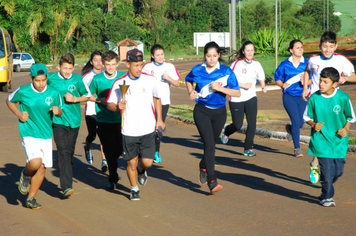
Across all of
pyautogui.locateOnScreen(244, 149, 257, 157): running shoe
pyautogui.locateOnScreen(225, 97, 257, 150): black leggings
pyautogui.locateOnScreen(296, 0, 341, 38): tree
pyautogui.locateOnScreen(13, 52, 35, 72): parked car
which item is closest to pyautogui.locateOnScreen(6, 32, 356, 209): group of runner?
pyautogui.locateOnScreen(225, 97, 257, 150): black leggings

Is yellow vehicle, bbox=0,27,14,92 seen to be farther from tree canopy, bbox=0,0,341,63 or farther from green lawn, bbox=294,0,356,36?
green lawn, bbox=294,0,356,36

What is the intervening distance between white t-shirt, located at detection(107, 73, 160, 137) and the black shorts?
0.20 ft

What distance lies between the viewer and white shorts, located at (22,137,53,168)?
6871 millimetres

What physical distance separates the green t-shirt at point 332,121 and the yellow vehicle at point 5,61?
22.2 m

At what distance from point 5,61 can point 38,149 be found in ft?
71.1

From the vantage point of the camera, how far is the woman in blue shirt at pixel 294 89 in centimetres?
1014

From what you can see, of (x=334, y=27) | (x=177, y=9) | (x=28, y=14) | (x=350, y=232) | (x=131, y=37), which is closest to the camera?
(x=350, y=232)

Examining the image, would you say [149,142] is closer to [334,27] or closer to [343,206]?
[343,206]

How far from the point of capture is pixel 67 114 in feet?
25.0

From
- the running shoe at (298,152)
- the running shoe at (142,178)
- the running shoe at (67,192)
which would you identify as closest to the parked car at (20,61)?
the running shoe at (298,152)

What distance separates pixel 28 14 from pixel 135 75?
48667 mm

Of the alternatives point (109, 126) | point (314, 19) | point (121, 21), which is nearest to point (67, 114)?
point (109, 126)

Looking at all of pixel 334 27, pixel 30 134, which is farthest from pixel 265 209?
pixel 334 27

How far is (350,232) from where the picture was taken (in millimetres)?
5848
